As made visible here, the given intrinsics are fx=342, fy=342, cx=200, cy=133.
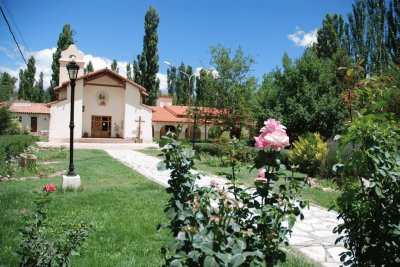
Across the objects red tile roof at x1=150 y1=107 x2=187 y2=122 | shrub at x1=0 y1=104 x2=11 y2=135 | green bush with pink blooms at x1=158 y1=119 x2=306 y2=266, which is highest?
red tile roof at x1=150 y1=107 x2=187 y2=122

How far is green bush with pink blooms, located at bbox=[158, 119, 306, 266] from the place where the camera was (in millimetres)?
1795

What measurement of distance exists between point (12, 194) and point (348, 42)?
29.6 meters

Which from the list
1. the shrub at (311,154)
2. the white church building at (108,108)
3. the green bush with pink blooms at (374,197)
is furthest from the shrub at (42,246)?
the white church building at (108,108)

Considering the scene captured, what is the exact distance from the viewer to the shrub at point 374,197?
2354 mm

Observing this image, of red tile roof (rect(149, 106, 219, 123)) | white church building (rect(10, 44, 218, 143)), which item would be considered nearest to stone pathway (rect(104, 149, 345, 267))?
white church building (rect(10, 44, 218, 143))

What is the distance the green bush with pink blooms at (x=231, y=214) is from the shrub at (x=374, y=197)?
1.62 feet

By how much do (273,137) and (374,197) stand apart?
0.98m

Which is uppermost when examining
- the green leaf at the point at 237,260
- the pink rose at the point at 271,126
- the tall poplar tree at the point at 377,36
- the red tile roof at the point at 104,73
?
the tall poplar tree at the point at 377,36

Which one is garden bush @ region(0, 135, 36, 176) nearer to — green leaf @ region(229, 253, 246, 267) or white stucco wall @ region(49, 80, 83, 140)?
green leaf @ region(229, 253, 246, 267)

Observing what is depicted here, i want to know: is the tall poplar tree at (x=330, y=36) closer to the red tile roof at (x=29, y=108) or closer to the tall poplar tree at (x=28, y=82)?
the red tile roof at (x=29, y=108)

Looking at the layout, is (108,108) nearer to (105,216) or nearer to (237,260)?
(105,216)

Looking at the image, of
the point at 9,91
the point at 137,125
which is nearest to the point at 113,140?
the point at 137,125

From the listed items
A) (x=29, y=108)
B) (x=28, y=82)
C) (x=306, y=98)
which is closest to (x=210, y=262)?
(x=306, y=98)

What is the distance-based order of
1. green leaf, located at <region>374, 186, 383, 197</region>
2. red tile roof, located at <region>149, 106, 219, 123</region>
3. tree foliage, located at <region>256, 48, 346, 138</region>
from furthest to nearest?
1. red tile roof, located at <region>149, 106, 219, 123</region>
2. tree foliage, located at <region>256, 48, 346, 138</region>
3. green leaf, located at <region>374, 186, 383, 197</region>
